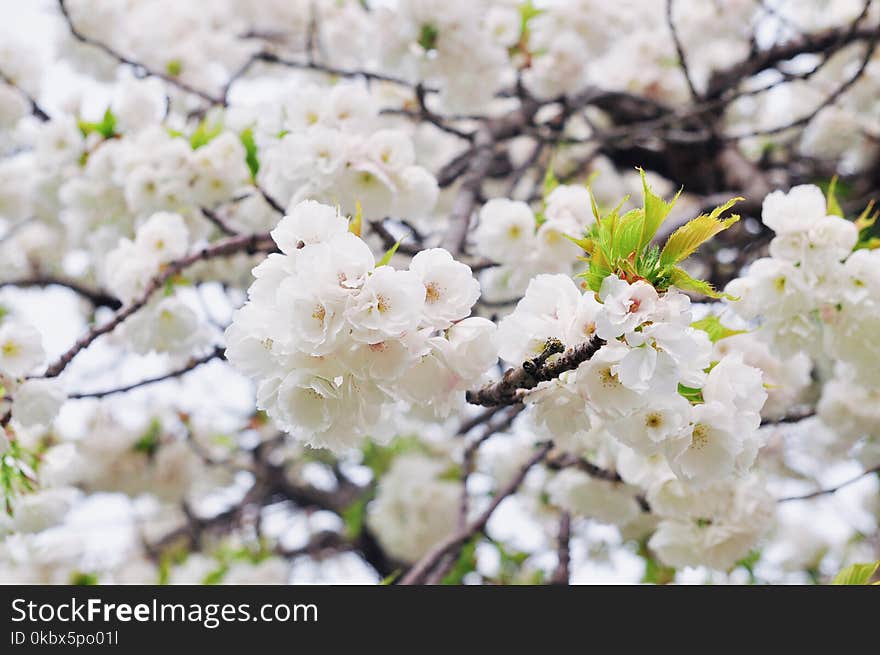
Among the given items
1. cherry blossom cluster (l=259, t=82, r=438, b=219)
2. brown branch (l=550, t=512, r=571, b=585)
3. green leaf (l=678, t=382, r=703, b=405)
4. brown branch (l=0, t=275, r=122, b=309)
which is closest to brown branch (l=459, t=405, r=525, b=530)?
brown branch (l=550, t=512, r=571, b=585)

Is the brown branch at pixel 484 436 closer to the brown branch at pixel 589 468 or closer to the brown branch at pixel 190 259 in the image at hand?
the brown branch at pixel 589 468

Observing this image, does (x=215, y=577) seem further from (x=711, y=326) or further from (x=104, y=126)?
(x=711, y=326)

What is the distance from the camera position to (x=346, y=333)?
2.94ft

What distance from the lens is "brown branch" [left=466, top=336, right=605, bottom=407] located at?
871 mm

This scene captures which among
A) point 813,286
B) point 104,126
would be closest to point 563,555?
point 813,286

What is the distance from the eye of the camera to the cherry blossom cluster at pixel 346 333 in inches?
34.8

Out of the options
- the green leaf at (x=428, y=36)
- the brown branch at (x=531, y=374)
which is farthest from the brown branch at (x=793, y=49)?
the brown branch at (x=531, y=374)

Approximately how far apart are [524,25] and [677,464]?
6.06ft

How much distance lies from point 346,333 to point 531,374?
0.70 ft

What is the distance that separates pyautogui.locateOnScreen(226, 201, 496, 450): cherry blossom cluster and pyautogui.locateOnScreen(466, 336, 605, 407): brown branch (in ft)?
0.12

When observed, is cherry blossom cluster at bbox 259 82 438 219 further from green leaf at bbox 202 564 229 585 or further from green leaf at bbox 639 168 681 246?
green leaf at bbox 202 564 229 585
